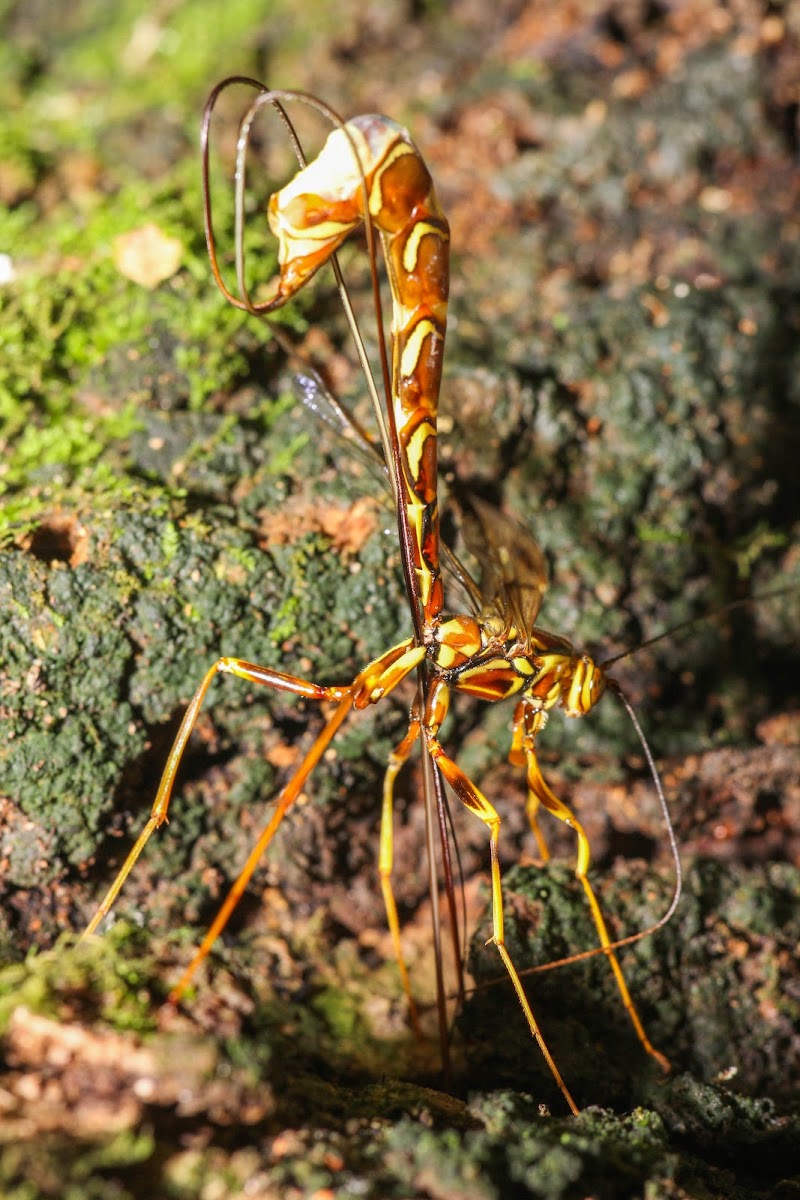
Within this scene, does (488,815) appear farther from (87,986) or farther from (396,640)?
(87,986)

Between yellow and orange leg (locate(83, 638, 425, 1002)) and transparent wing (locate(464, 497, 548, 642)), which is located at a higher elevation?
transparent wing (locate(464, 497, 548, 642))

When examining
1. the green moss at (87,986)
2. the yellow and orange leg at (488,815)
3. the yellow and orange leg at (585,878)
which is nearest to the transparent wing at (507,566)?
the yellow and orange leg at (488,815)

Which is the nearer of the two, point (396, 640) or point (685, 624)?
point (685, 624)

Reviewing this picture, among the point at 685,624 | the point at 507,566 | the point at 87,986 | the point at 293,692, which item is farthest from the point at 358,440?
the point at 87,986

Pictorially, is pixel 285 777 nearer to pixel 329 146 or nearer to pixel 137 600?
pixel 137 600

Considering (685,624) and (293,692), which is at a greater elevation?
(685,624)

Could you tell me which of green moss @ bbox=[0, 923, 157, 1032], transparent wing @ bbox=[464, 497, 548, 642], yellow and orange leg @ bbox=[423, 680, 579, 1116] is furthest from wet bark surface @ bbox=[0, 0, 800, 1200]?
transparent wing @ bbox=[464, 497, 548, 642]

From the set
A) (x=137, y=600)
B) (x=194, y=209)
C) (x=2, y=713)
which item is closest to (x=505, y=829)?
(x=137, y=600)

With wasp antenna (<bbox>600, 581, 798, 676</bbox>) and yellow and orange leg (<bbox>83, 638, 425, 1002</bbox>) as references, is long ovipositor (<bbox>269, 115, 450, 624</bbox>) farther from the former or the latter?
wasp antenna (<bbox>600, 581, 798, 676</bbox>)

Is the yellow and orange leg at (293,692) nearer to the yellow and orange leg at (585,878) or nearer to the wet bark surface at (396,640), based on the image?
the wet bark surface at (396,640)
